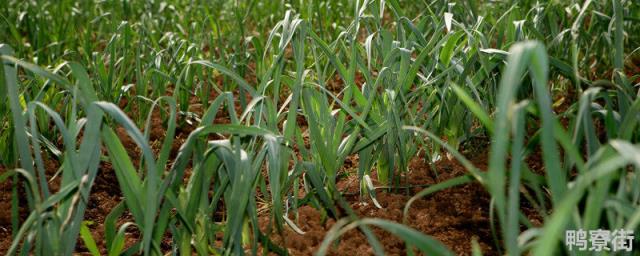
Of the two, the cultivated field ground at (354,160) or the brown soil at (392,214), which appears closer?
the cultivated field ground at (354,160)

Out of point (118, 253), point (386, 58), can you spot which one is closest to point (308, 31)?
point (386, 58)

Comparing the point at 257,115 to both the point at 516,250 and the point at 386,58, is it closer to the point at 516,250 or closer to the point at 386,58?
the point at 386,58

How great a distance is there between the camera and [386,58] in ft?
6.21

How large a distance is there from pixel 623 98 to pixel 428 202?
19.2 inches
